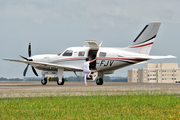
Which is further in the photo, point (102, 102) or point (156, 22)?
point (156, 22)

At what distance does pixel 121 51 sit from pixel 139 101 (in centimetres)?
1706

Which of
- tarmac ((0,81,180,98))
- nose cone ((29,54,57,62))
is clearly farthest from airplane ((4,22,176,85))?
tarmac ((0,81,180,98))

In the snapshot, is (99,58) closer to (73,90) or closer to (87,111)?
(73,90)

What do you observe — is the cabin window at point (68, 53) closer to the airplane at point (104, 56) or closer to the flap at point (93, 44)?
the airplane at point (104, 56)

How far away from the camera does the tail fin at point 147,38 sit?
95.5ft

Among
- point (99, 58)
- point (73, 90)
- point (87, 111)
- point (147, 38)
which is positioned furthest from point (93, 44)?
point (87, 111)

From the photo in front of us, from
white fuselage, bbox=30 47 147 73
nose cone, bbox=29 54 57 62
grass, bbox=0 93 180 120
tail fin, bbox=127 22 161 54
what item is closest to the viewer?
grass, bbox=0 93 180 120

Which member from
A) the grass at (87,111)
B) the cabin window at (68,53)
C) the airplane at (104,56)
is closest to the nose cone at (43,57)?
the airplane at (104,56)

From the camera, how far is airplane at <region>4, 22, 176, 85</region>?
28.5m

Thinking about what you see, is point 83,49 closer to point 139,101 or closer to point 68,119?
point 139,101

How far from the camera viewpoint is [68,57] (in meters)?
30.6

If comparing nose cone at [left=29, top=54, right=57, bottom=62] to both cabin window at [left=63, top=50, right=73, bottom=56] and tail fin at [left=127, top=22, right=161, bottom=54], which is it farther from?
tail fin at [left=127, top=22, right=161, bottom=54]

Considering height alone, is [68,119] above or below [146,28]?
below

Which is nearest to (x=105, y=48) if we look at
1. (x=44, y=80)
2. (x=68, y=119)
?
(x=44, y=80)
